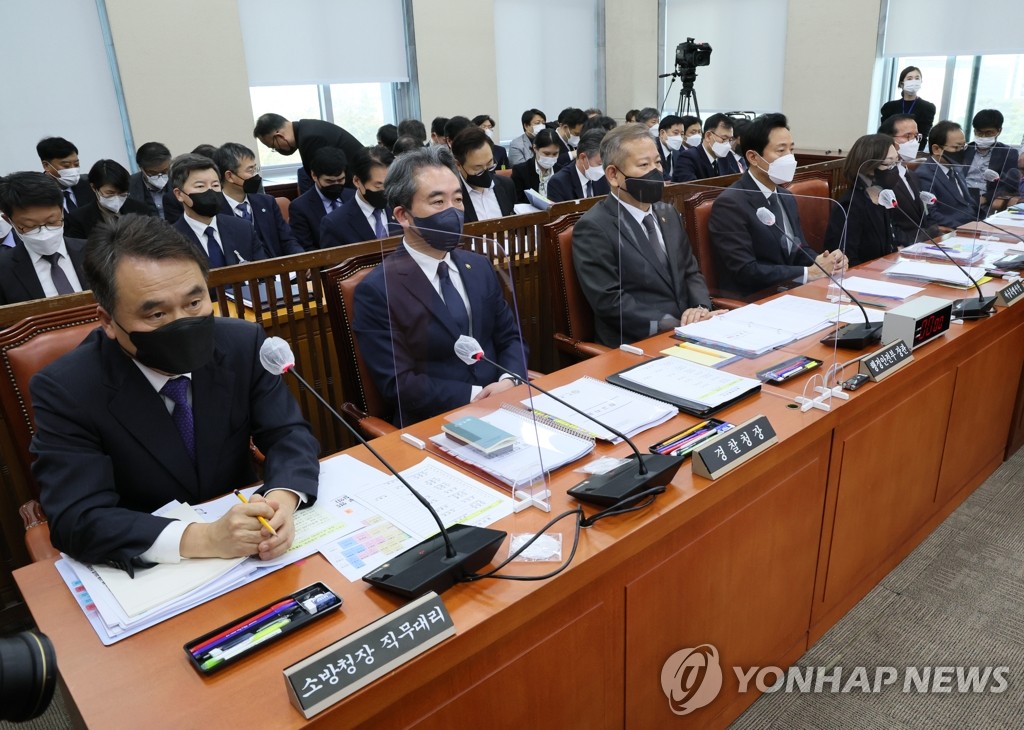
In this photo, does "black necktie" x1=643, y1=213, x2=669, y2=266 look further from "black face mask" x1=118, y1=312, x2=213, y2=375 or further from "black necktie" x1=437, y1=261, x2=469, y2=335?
"black face mask" x1=118, y1=312, x2=213, y2=375

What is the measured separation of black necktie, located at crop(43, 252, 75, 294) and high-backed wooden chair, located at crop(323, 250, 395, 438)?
1264 mm

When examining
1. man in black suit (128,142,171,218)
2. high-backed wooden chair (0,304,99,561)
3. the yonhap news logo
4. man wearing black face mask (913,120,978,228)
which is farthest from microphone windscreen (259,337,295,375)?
man in black suit (128,142,171,218)

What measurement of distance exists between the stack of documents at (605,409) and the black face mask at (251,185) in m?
2.89

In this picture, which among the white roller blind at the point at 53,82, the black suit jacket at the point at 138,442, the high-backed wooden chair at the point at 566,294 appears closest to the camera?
the black suit jacket at the point at 138,442

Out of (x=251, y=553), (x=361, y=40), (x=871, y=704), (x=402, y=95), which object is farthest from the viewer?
(x=402, y=95)

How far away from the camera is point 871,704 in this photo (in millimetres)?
1729

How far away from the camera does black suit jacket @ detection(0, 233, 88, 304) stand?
8.16 ft

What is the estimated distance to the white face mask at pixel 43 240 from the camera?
8.33 feet

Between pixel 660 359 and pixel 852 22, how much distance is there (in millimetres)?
6873

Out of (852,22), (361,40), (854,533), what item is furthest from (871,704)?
(852,22)

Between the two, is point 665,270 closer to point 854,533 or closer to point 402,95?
point 854,533

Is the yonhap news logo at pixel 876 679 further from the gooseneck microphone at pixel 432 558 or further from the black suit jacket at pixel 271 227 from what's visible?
the black suit jacket at pixel 271 227

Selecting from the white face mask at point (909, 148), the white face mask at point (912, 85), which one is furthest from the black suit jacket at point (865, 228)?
the white face mask at point (912, 85)

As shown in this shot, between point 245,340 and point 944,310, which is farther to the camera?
point 944,310
